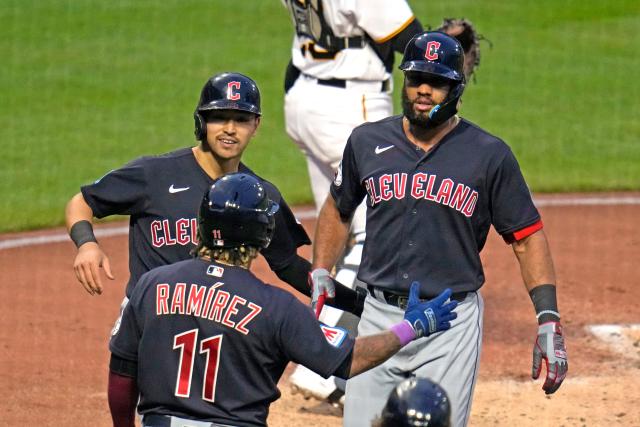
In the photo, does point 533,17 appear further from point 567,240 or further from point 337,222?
point 337,222

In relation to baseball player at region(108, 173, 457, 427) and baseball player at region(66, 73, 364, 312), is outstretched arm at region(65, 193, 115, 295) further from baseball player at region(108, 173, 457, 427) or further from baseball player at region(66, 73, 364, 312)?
baseball player at region(108, 173, 457, 427)

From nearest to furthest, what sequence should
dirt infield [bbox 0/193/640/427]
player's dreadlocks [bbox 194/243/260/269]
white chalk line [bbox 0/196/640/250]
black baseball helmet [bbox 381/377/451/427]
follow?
black baseball helmet [bbox 381/377/451/427]
player's dreadlocks [bbox 194/243/260/269]
dirt infield [bbox 0/193/640/427]
white chalk line [bbox 0/196/640/250]

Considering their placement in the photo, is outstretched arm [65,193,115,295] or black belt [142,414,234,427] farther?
outstretched arm [65,193,115,295]

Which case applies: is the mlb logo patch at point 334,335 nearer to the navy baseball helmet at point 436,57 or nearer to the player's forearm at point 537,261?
the player's forearm at point 537,261

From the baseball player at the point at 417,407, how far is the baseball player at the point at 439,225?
1.64 meters

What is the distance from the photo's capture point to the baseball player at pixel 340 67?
6.89 m

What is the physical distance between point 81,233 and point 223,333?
123 centimetres

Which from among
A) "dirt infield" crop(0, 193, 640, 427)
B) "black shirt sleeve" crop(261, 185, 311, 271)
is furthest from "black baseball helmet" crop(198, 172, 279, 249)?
"dirt infield" crop(0, 193, 640, 427)

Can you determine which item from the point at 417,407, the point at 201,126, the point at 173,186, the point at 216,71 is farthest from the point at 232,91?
the point at 216,71

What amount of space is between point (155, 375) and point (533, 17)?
1488 cm

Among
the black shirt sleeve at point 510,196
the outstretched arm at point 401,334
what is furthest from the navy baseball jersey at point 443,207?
the outstretched arm at point 401,334

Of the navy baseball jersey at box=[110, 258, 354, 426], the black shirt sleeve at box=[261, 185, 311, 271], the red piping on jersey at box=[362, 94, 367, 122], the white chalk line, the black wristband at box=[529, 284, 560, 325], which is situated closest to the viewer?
the navy baseball jersey at box=[110, 258, 354, 426]

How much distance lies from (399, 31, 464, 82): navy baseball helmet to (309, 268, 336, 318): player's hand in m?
0.86

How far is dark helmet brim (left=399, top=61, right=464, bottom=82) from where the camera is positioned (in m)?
5.00
